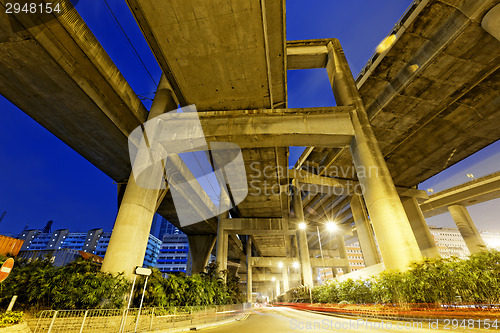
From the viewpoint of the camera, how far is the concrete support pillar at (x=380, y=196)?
9.73 metres

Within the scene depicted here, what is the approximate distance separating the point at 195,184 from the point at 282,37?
1616 centimetres

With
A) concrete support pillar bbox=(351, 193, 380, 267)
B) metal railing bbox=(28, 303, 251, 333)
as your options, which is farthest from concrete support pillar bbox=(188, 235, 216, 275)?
metal railing bbox=(28, 303, 251, 333)

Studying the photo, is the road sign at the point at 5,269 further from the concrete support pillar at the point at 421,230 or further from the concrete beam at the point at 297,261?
the concrete beam at the point at 297,261

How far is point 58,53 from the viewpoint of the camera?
1020 cm

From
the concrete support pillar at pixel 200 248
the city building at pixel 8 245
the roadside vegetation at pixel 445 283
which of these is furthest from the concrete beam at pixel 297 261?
the city building at pixel 8 245

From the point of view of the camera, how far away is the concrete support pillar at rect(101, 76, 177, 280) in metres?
10.8

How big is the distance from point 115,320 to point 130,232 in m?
4.34

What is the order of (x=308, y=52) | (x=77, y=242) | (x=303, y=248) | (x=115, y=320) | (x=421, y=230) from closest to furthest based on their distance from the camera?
(x=115, y=320) < (x=308, y=52) < (x=421, y=230) < (x=303, y=248) < (x=77, y=242)

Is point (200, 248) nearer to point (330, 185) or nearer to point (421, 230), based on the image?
point (330, 185)

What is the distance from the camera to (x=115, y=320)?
7914 mm

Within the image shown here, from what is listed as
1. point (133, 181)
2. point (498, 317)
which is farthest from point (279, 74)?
point (498, 317)

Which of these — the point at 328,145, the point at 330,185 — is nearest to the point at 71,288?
the point at 328,145

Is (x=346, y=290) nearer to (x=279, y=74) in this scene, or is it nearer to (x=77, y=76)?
(x=279, y=74)

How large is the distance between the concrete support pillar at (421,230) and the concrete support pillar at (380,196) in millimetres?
18946
